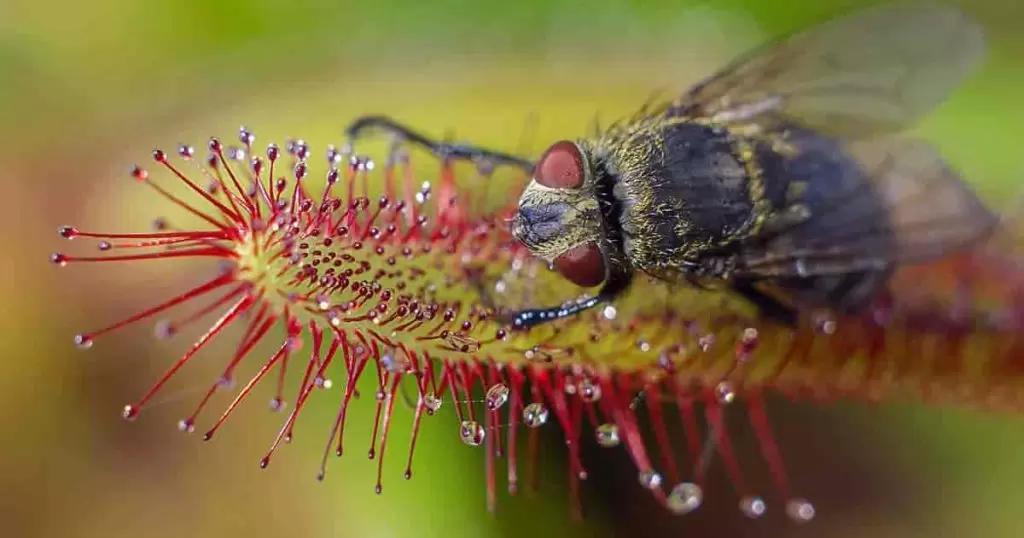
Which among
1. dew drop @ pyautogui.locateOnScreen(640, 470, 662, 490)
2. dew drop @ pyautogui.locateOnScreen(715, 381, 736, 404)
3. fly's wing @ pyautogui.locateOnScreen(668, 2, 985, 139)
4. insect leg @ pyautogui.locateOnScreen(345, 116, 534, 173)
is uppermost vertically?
fly's wing @ pyautogui.locateOnScreen(668, 2, 985, 139)

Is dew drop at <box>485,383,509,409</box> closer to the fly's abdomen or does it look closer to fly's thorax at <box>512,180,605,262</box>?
fly's thorax at <box>512,180,605,262</box>

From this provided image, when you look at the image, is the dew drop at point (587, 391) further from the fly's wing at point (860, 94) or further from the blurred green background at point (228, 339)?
the fly's wing at point (860, 94)

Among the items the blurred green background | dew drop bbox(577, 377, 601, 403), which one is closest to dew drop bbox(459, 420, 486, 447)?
dew drop bbox(577, 377, 601, 403)

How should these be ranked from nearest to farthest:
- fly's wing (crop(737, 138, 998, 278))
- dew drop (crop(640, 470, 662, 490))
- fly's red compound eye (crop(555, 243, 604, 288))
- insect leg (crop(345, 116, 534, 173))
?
dew drop (crop(640, 470, 662, 490)) < fly's red compound eye (crop(555, 243, 604, 288)) < fly's wing (crop(737, 138, 998, 278)) < insect leg (crop(345, 116, 534, 173))

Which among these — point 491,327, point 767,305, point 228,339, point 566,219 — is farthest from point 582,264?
point 228,339

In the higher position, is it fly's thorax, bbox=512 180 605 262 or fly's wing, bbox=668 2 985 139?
fly's wing, bbox=668 2 985 139

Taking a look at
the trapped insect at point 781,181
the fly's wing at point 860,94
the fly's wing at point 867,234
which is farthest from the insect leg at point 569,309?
the fly's wing at point 860,94

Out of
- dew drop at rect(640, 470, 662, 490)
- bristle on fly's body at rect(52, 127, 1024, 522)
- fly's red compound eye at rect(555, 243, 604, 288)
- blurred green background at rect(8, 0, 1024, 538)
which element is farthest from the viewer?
blurred green background at rect(8, 0, 1024, 538)
